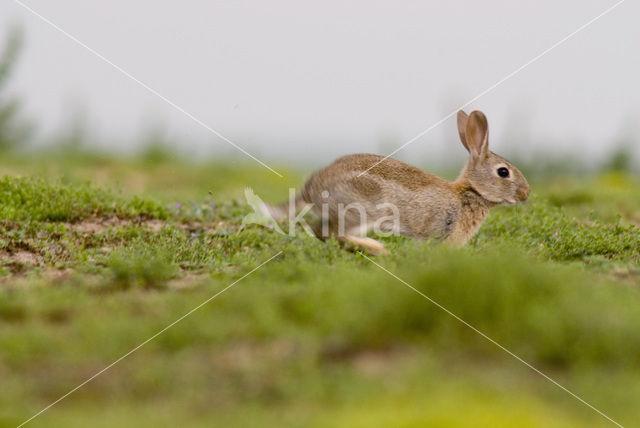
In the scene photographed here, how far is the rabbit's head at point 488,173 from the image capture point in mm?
9336

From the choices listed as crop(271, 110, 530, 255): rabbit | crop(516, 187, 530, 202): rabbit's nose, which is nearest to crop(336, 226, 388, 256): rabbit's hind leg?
crop(271, 110, 530, 255): rabbit

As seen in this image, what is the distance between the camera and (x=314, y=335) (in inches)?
235

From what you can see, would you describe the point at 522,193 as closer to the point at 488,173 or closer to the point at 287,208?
the point at 488,173

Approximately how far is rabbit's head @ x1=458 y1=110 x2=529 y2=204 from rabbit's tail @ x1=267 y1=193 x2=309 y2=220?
1902 mm

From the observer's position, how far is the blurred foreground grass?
4926 millimetres

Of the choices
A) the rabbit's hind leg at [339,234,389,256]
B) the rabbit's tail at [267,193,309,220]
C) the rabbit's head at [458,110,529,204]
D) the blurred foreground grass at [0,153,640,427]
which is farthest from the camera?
the rabbit's head at [458,110,529,204]

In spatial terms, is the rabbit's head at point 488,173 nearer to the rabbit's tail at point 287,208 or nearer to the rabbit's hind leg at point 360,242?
the rabbit's hind leg at point 360,242

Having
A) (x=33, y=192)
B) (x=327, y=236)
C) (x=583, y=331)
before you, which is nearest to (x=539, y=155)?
(x=327, y=236)

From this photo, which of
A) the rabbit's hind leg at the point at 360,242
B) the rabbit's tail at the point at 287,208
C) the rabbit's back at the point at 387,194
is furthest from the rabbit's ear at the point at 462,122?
the rabbit's tail at the point at 287,208

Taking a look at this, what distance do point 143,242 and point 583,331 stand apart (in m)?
5.29

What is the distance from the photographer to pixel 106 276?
793cm

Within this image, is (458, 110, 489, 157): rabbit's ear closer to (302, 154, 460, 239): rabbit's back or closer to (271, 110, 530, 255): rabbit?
(271, 110, 530, 255): rabbit

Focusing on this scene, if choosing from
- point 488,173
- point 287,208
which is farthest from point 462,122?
point 287,208

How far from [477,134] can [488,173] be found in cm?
46
